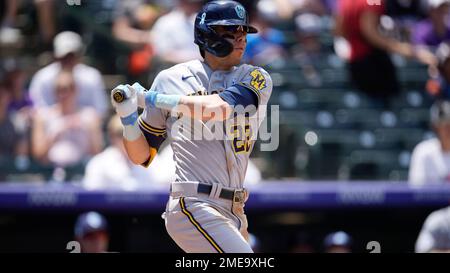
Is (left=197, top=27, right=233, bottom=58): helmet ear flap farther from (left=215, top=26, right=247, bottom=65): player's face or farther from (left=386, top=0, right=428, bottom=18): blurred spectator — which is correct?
(left=386, top=0, right=428, bottom=18): blurred spectator

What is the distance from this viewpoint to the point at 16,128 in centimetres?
810

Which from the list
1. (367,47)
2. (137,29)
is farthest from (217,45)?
(137,29)

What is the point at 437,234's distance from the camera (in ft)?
24.2

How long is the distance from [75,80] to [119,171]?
1170 millimetres

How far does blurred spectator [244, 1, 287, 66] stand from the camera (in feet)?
29.3

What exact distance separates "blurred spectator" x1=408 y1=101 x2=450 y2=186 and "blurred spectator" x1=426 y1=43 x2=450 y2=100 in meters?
0.89

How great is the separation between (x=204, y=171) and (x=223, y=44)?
24.1 inches

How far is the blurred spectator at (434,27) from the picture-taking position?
945 centimetres

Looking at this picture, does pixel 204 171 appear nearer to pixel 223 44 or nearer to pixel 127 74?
pixel 223 44

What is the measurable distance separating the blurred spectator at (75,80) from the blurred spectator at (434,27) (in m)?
3.23

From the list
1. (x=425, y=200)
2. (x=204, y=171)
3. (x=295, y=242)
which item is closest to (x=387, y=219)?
(x=425, y=200)

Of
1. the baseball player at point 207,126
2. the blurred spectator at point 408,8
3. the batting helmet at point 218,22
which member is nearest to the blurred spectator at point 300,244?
the baseball player at point 207,126
